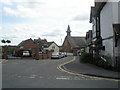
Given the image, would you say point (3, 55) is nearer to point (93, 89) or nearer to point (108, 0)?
point (108, 0)

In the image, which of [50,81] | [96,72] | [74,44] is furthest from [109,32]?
[74,44]

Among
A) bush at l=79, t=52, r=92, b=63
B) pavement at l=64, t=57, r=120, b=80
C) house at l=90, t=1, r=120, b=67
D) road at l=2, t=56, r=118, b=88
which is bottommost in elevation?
road at l=2, t=56, r=118, b=88

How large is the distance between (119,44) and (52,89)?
10.5 m

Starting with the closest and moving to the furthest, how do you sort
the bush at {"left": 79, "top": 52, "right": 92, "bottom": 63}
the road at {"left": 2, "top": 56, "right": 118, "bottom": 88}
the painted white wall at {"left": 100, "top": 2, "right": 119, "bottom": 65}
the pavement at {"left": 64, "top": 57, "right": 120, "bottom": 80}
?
1. the road at {"left": 2, "top": 56, "right": 118, "bottom": 88}
2. the pavement at {"left": 64, "top": 57, "right": 120, "bottom": 80}
3. the painted white wall at {"left": 100, "top": 2, "right": 119, "bottom": 65}
4. the bush at {"left": 79, "top": 52, "right": 92, "bottom": 63}

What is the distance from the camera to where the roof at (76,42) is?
76.7m

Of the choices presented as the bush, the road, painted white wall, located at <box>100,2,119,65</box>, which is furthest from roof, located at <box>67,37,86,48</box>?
the road

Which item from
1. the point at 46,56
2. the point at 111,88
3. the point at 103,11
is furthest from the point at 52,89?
the point at 46,56

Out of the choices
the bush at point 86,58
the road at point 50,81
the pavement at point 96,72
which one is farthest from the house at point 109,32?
the road at point 50,81

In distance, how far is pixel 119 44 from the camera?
16.9m

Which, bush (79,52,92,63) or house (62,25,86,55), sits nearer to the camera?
bush (79,52,92,63)

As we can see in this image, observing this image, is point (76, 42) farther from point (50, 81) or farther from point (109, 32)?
point (50, 81)

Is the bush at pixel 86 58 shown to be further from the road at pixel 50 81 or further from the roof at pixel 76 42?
the roof at pixel 76 42

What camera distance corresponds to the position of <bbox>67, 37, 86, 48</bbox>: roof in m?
76.7

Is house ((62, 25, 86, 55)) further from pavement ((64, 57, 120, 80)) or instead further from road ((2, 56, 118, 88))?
road ((2, 56, 118, 88))
